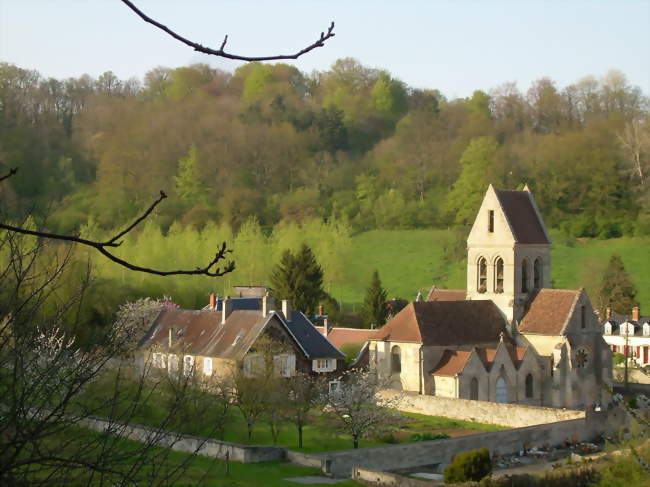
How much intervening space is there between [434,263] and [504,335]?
26.4m

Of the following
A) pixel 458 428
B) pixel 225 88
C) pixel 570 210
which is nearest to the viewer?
pixel 458 428

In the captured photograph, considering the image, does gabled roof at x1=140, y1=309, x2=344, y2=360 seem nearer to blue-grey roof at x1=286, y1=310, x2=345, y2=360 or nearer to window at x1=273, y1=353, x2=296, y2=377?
blue-grey roof at x1=286, y1=310, x2=345, y2=360

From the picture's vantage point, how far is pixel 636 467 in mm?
25703

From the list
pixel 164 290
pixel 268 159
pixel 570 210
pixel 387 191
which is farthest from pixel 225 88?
pixel 164 290

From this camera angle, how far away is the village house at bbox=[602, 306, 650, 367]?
160ft

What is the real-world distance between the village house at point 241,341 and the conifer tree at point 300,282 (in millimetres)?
11168

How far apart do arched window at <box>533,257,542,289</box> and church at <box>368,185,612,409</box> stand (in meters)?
0.04

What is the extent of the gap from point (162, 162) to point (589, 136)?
3452 cm

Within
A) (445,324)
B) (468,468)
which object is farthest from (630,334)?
(468,468)

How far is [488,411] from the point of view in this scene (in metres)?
36.0

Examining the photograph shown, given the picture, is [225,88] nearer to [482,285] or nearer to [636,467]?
[482,285]

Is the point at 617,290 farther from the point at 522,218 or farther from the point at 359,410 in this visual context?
the point at 359,410

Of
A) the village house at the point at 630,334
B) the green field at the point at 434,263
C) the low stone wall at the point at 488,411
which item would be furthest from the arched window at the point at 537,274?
the green field at the point at 434,263

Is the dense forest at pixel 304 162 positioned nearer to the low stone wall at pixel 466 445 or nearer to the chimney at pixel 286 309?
the chimney at pixel 286 309
